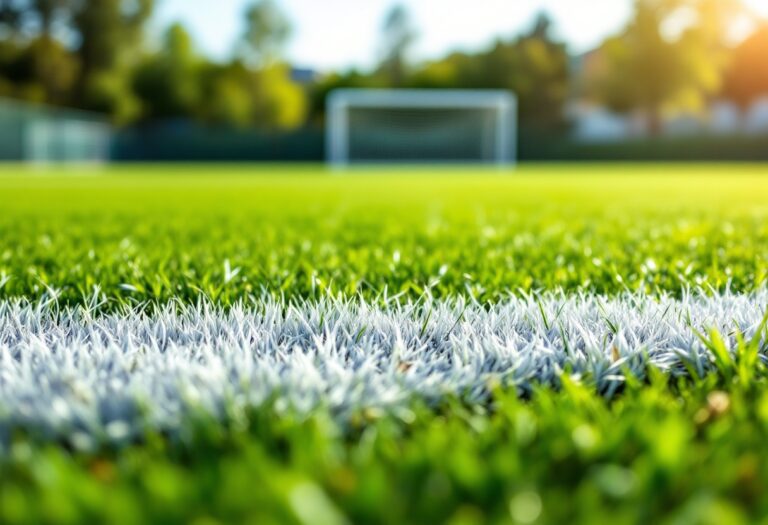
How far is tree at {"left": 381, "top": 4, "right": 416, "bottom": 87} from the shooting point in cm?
5669

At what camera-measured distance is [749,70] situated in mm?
57562

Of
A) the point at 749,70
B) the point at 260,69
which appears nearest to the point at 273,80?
the point at 260,69

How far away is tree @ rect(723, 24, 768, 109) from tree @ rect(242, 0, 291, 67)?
31.7 metres

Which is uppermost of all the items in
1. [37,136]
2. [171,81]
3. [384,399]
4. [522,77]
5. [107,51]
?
[107,51]

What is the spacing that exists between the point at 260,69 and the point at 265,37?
2.16 m

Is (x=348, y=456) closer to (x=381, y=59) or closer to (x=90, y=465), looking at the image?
→ (x=90, y=465)

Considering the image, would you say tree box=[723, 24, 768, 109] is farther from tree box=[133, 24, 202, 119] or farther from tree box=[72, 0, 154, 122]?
tree box=[72, 0, 154, 122]

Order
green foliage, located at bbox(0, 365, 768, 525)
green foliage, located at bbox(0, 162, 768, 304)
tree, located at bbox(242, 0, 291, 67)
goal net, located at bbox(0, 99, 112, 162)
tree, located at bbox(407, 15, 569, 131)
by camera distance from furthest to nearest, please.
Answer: tree, located at bbox(407, 15, 569, 131) → tree, located at bbox(242, 0, 291, 67) → goal net, located at bbox(0, 99, 112, 162) → green foliage, located at bbox(0, 162, 768, 304) → green foliage, located at bbox(0, 365, 768, 525)

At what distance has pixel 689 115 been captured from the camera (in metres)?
58.7

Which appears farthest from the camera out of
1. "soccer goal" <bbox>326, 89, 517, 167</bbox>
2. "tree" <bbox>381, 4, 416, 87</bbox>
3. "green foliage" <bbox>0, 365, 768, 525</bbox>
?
"tree" <bbox>381, 4, 416, 87</bbox>

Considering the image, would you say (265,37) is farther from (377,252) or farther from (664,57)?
(377,252)

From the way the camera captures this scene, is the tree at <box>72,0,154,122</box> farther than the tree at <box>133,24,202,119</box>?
No

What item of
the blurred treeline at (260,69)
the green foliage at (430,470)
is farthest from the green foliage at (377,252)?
the blurred treeline at (260,69)

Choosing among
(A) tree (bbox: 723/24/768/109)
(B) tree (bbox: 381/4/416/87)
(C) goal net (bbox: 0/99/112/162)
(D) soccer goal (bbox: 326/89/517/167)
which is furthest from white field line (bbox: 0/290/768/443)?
(A) tree (bbox: 723/24/768/109)
